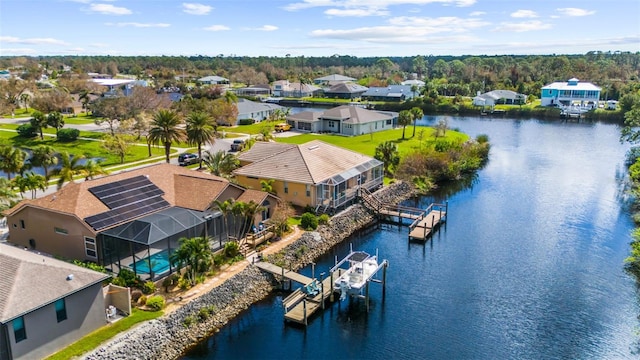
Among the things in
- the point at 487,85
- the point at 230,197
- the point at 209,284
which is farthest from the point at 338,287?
the point at 487,85

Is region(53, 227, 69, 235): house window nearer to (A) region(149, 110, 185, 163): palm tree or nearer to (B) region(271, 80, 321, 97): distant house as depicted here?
(A) region(149, 110, 185, 163): palm tree

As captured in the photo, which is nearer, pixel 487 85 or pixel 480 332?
pixel 480 332

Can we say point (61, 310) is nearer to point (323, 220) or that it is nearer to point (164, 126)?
point (323, 220)

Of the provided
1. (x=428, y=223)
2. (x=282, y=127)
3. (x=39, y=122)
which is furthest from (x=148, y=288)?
(x=39, y=122)

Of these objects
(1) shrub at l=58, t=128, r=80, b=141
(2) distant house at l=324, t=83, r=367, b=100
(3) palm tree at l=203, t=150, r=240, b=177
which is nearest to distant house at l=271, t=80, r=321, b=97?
(2) distant house at l=324, t=83, r=367, b=100

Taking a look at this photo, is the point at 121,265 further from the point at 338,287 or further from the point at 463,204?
the point at 463,204

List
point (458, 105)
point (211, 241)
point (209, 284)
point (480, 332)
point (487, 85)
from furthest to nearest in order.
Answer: point (487, 85)
point (458, 105)
point (211, 241)
point (209, 284)
point (480, 332)
